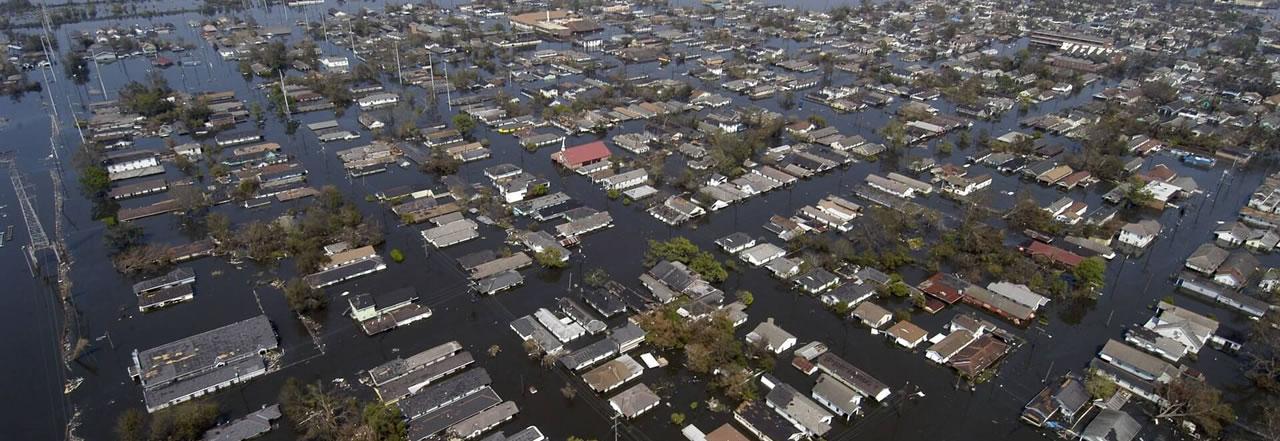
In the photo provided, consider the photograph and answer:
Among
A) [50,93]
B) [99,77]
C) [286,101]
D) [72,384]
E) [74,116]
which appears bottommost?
[72,384]

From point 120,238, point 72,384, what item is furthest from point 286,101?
point 72,384

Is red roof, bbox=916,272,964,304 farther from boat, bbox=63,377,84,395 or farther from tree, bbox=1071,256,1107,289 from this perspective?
boat, bbox=63,377,84,395

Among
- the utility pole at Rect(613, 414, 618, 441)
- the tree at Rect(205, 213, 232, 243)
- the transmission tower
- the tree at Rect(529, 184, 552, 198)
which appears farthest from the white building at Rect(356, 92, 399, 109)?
the utility pole at Rect(613, 414, 618, 441)

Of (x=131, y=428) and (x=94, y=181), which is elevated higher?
(x=94, y=181)

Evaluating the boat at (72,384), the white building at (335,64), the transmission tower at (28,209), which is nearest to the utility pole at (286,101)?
the white building at (335,64)

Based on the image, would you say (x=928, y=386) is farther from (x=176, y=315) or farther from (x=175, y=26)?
(x=175, y=26)

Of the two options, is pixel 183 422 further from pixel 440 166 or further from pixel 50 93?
pixel 50 93
